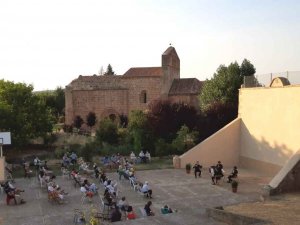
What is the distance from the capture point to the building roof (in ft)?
152

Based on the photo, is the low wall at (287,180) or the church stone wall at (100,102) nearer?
the low wall at (287,180)

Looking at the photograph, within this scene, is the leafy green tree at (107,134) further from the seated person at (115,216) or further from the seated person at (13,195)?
the seated person at (115,216)

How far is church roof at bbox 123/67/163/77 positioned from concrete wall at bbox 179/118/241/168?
20816 mm

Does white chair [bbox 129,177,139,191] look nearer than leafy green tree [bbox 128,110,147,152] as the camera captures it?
Yes

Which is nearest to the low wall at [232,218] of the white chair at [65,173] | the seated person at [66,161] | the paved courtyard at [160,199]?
the paved courtyard at [160,199]

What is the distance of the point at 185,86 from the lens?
149 ft

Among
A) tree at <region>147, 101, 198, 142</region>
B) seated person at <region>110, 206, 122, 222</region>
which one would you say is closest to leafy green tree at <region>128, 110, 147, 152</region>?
tree at <region>147, 101, 198, 142</region>

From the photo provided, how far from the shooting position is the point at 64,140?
37156 millimetres

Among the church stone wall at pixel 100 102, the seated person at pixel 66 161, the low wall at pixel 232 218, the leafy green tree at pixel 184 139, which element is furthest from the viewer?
the church stone wall at pixel 100 102

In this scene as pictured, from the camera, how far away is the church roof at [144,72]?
45312 mm

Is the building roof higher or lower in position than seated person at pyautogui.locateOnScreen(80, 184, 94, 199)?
higher

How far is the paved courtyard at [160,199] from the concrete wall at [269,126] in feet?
5.09

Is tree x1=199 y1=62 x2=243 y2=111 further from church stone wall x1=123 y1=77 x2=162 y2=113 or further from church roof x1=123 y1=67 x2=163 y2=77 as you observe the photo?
church roof x1=123 y1=67 x2=163 y2=77

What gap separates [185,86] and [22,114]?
68.5 feet
